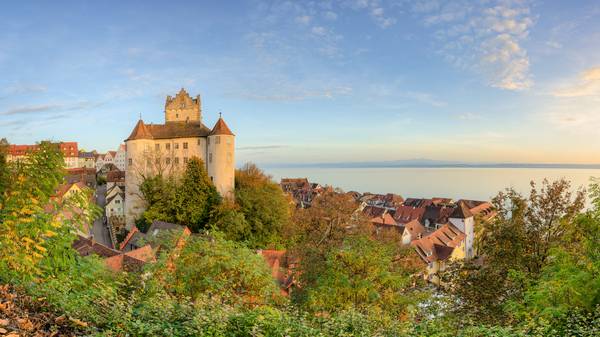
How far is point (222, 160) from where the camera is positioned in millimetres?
39156

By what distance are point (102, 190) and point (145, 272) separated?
199ft

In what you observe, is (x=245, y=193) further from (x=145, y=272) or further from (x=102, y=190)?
(x=102, y=190)

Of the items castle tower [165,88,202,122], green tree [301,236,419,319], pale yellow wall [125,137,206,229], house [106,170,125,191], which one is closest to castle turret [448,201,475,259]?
pale yellow wall [125,137,206,229]

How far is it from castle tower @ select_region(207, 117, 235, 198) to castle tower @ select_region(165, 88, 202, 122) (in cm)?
952

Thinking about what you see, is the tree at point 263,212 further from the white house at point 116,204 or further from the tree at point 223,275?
the tree at point 223,275

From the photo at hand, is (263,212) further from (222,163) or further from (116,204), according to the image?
(116,204)

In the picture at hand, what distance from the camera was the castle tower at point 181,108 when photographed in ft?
156

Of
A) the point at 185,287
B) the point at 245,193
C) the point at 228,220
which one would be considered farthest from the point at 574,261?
the point at 245,193

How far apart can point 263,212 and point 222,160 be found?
7.80 metres

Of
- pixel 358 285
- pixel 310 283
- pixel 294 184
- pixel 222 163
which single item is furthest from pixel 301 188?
pixel 358 285

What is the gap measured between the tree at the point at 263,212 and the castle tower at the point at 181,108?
14656 millimetres

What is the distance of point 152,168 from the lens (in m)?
40.4

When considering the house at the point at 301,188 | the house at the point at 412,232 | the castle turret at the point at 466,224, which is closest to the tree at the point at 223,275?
the house at the point at 412,232

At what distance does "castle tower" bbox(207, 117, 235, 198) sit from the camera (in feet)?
128
